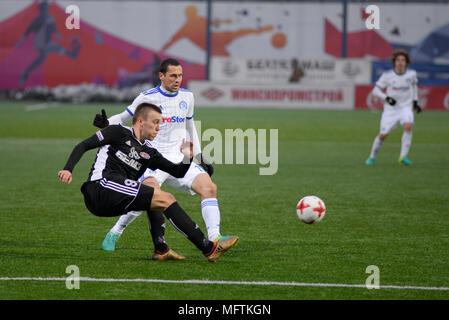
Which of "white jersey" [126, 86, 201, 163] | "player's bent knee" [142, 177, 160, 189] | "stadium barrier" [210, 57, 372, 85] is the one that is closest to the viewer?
"player's bent knee" [142, 177, 160, 189]

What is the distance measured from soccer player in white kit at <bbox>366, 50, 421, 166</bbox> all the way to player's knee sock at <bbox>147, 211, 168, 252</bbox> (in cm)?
860

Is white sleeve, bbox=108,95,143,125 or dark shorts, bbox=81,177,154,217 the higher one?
white sleeve, bbox=108,95,143,125

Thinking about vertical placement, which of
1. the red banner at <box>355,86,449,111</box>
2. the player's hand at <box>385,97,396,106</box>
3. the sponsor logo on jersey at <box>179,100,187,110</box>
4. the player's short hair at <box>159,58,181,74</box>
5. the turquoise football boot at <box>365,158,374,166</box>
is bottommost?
the turquoise football boot at <box>365,158,374,166</box>

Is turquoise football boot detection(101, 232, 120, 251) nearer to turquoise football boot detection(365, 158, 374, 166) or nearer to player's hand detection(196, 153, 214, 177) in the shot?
player's hand detection(196, 153, 214, 177)

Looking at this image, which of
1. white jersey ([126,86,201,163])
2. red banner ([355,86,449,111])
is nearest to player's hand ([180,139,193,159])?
white jersey ([126,86,201,163])

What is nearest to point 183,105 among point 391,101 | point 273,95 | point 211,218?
point 211,218

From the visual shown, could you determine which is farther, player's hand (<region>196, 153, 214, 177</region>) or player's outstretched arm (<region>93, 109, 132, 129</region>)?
player's hand (<region>196, 153, 214, 177</region>)

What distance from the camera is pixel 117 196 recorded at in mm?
5797

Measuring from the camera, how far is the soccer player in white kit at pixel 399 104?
1418 centimetres

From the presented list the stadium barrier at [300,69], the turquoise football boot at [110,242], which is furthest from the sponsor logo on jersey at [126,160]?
the stadium barrier at [300,69]

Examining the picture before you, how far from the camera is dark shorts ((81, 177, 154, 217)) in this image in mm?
5797

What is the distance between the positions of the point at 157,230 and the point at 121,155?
0.84 meters

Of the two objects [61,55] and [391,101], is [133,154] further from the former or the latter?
[61,55]

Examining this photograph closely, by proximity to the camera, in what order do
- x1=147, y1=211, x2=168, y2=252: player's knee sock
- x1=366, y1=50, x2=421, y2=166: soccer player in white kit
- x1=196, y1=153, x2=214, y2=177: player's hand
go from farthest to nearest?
1. x1=366, y1=50, x2=421, y2=166: soccer player in white kit
2. x1=196, y1=153, x2=214, y2=177: player's hand
3. x1=147, y1=211, x2=168, y2=252: player's knee sock
